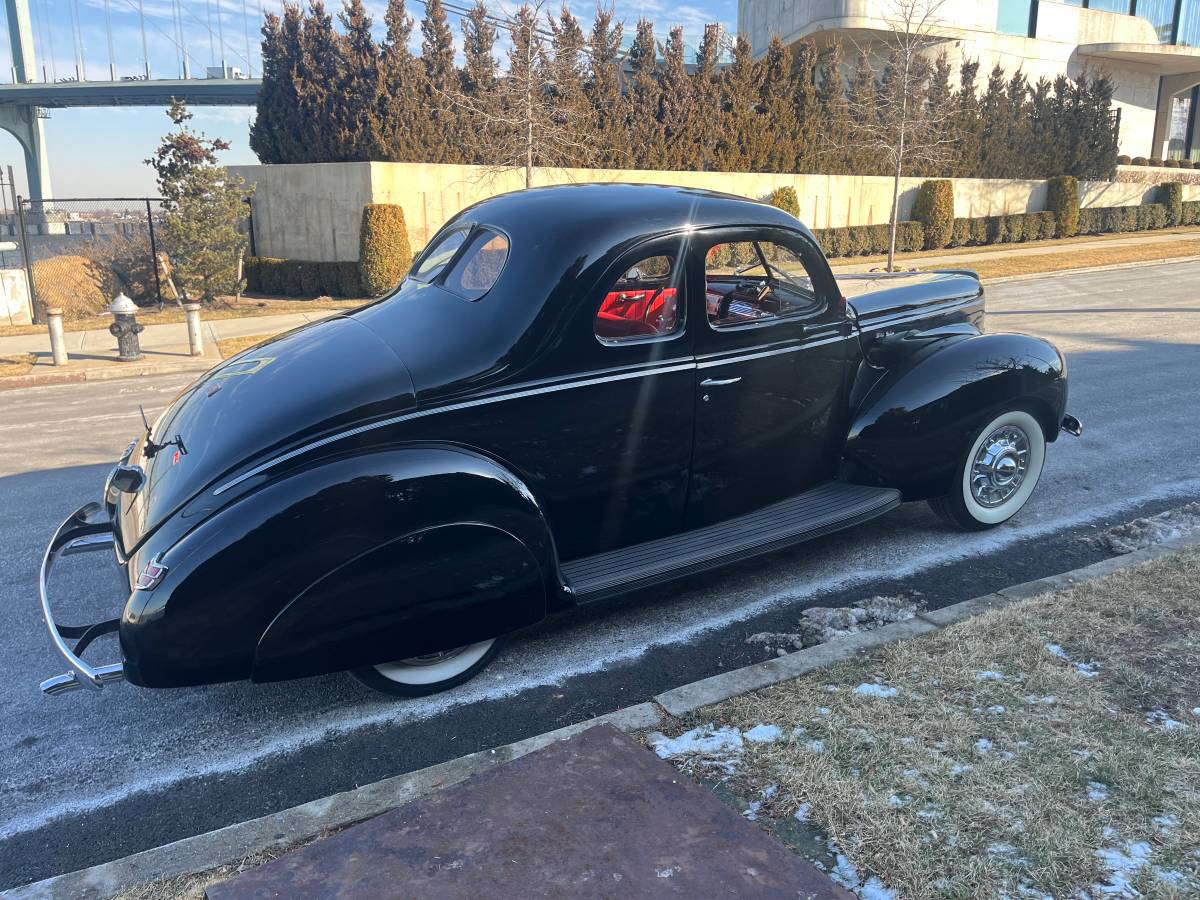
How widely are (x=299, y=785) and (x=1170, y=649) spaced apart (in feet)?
11.4

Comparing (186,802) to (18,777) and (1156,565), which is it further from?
(1156,565)

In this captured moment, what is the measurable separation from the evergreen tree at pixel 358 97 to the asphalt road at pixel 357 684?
13.2 metres

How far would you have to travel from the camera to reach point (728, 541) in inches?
161

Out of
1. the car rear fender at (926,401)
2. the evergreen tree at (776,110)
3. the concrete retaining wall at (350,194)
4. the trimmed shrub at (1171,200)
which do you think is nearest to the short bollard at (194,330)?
the concrete retaining wall at (350,194)

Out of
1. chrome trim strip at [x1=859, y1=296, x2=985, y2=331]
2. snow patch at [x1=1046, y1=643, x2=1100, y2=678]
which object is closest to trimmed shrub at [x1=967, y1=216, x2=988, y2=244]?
chrome trim strip at [x1=859, y1=296, x2=985, y2=331]

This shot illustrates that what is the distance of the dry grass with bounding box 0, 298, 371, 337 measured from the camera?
48.9 feet

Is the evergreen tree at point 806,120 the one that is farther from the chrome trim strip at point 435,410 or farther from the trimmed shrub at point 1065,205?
the chrome trim strip at point 435,410

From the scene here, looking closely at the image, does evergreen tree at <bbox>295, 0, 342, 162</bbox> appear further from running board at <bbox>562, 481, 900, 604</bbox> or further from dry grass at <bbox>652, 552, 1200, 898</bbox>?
dry grass at <bbox>652, 552, 1200, 898</bbox>

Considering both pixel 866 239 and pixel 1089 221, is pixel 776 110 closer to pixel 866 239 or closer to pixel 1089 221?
pixel 866 239

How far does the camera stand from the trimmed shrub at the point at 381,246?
674 inches

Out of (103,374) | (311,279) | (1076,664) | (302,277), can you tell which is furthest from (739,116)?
(1076,664)

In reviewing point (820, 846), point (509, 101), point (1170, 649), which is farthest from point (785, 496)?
point (509, 101)

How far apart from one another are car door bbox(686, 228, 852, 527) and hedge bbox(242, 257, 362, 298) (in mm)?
14605

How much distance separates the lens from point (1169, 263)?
67.5ft
